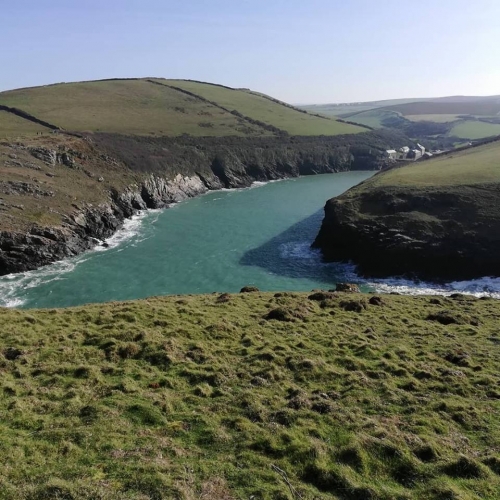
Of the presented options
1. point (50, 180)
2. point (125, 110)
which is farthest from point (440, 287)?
point (125, 110)

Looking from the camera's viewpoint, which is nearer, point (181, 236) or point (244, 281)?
point (244, 281)

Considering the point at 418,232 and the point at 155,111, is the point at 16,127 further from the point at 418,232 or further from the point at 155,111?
the point at 418,232

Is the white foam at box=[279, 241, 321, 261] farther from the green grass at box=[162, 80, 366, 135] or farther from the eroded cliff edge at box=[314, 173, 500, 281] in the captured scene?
the green grass at box=[162, 80, 366, 135]

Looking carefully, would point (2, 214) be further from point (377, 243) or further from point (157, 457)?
point (157, 457)

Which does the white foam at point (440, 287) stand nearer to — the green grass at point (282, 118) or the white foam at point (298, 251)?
the white foam at point (298, 251)

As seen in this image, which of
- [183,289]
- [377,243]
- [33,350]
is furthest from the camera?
[377,243]

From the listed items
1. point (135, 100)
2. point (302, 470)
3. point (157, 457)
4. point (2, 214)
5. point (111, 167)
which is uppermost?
point (135, 100)

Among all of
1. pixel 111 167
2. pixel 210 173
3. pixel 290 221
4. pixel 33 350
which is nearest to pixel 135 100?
pixel 210 173
